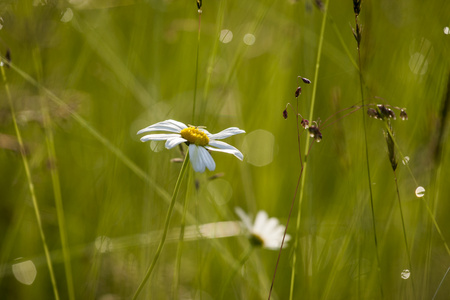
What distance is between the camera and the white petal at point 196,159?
74 centimetres

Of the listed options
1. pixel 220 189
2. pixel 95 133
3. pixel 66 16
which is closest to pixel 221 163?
pixel 220 189

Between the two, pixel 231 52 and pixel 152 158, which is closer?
pixel 152 158

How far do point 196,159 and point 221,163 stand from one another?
1.00 meters

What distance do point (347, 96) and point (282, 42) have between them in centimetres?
41

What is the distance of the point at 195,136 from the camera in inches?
33.8

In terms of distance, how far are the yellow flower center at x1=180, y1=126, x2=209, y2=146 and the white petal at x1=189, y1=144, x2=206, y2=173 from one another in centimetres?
2

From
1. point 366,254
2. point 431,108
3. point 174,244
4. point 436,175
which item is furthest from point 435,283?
point 174,244

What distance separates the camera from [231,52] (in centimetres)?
193

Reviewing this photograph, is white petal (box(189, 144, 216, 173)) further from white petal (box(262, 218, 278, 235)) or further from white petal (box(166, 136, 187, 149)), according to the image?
white petal (box(262, 218, 278, 235))

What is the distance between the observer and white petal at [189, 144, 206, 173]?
29.3 inches

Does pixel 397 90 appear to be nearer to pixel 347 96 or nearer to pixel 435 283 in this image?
pixel 347 96

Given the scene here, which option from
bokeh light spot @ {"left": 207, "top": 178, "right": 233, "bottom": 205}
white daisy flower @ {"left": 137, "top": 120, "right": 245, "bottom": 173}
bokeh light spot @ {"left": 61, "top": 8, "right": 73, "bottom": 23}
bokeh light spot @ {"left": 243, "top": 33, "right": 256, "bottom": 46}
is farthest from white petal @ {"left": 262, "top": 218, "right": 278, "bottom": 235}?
bokeh light spot @ {"left": 61, "top": 8, "right": 73, "bottom": 23}

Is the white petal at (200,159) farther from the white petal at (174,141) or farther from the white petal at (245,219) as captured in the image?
the white petal at (245,219)

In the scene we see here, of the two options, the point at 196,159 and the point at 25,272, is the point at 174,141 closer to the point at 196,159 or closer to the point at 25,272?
the point at 196,159
